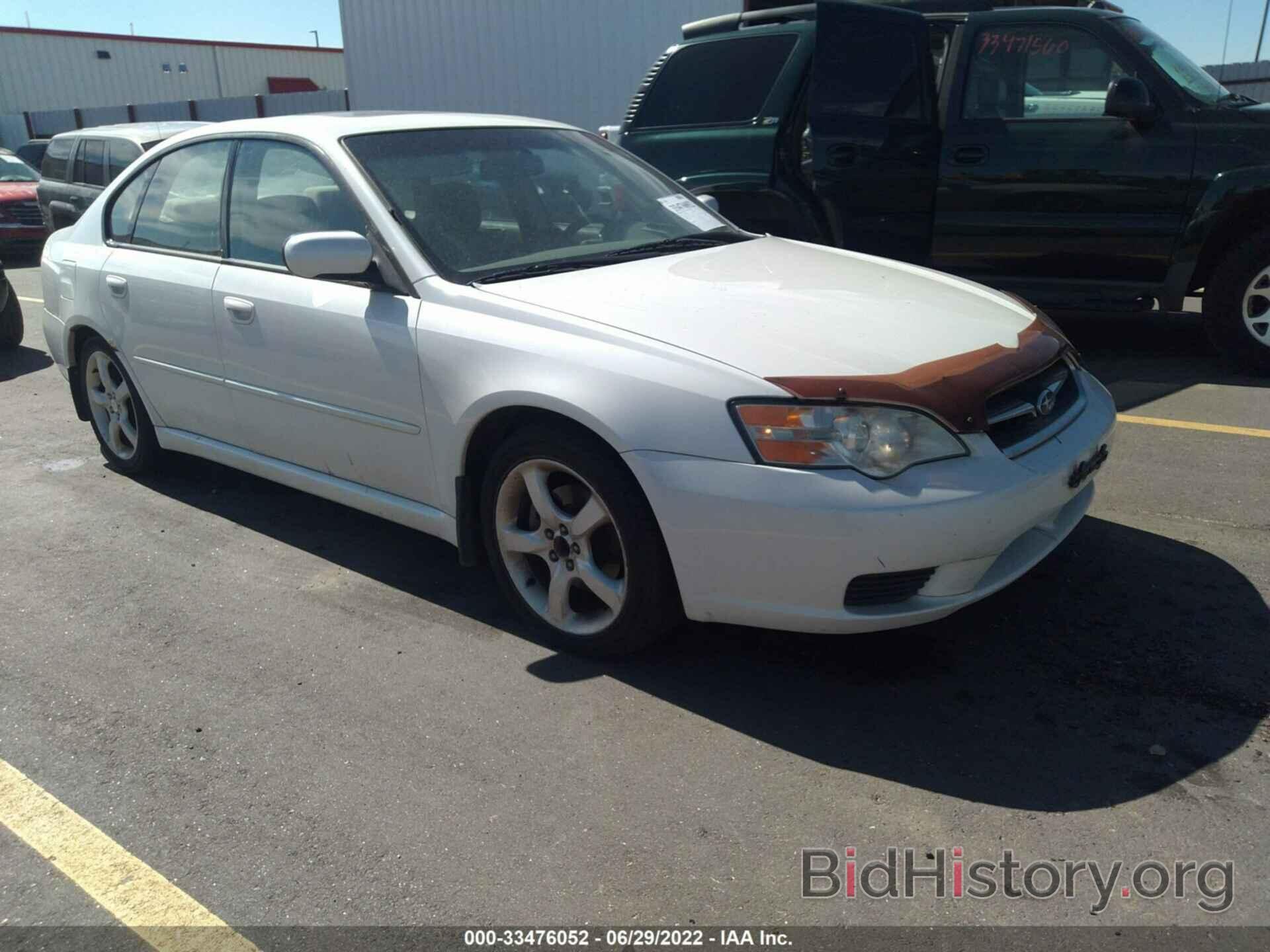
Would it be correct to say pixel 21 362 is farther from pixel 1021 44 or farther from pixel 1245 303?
pixel 1245 303

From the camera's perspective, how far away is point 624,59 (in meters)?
13.8

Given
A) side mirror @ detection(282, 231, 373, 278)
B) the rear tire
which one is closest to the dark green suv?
side mirror @ detection(282, 231, 373, 278)

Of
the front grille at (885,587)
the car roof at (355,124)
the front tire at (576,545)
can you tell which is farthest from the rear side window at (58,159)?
the front grille at (885,587)

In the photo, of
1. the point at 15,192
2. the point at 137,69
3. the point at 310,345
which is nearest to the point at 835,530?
the point at 310,345

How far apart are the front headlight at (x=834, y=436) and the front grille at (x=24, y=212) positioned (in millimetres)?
14959

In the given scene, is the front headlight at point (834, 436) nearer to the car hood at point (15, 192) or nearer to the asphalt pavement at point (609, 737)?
the asphalt pavement at point (609, 737)

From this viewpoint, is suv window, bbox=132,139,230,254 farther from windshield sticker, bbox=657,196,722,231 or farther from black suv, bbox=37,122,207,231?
black suv, bbox=37,122,207,231

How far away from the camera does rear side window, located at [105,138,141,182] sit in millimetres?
12461

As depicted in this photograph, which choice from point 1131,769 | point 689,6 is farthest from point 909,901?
point 689,6

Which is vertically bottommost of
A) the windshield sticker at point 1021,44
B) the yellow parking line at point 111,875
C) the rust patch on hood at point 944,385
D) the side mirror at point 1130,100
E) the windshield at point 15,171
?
the yellow parking line at point 111,875

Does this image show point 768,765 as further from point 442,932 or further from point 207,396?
point 207,396

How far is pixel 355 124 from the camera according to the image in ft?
13.6

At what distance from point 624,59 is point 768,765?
1240 centimetres

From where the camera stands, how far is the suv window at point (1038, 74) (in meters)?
6.46
